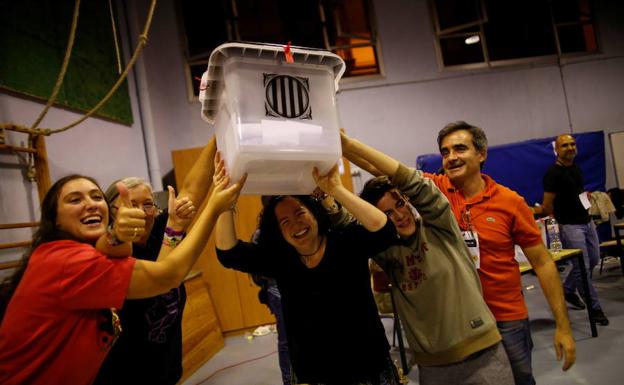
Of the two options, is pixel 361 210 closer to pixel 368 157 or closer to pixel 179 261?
pixel 368 157

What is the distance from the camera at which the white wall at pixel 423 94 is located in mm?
5344

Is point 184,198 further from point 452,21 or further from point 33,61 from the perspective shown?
point 452,21

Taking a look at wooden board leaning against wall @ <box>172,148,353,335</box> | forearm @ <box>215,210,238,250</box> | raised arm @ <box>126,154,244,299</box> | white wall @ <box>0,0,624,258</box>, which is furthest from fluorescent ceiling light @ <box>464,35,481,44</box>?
raised arm @ <box>126,154,244,299</box>

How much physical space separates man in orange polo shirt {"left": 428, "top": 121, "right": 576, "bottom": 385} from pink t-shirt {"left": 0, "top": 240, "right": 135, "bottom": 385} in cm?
129

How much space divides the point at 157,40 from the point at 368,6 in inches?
116

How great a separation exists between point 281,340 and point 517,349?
5.27 feet

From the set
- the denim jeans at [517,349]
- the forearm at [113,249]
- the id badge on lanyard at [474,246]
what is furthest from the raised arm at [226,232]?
the denim jeans at [517,349]

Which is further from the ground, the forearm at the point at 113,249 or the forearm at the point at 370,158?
the forearm at the point at 370,158

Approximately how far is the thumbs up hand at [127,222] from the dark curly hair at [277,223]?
0.50 meters

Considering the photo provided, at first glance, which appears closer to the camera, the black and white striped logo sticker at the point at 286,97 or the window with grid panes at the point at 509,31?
the black and white striped logo sticker at the point at 286,97

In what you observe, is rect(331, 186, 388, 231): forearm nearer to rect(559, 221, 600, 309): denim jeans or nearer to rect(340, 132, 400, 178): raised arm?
rect(340, 132, 400, 178): raised arm

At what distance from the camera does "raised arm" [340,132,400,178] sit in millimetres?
1260

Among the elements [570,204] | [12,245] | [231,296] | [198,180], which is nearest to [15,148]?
[12,245]

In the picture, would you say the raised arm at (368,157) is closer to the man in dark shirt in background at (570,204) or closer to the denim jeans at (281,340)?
the denim jeans at (281,340)
